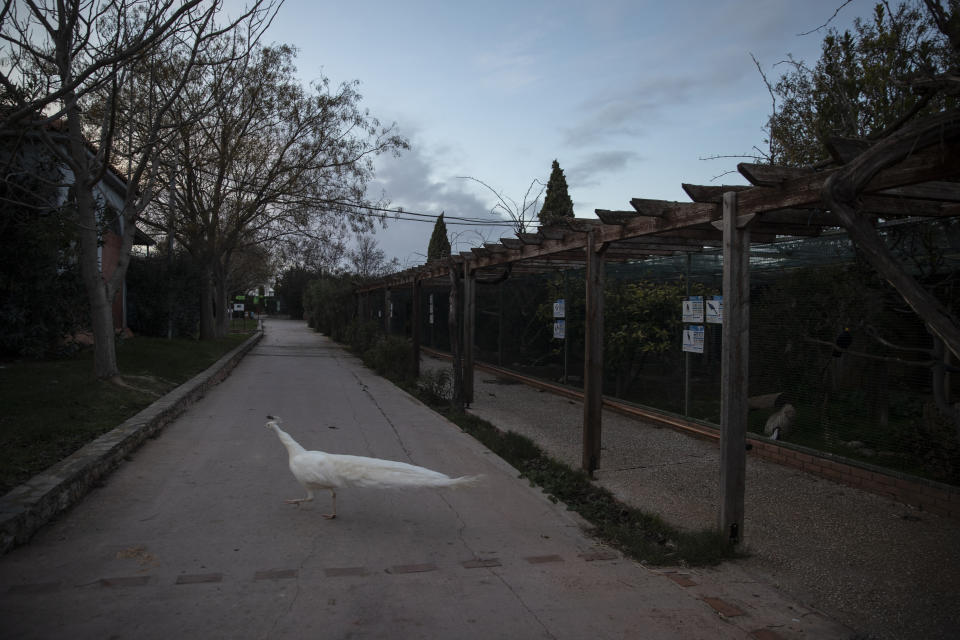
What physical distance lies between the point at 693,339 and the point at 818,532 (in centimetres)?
358

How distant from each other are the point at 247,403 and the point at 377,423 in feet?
10.1

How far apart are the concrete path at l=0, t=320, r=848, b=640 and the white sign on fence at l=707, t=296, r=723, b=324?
3223 mm

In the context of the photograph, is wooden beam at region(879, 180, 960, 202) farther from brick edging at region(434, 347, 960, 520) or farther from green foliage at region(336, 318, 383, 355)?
green foliage at region(336, 318, 383, 355)

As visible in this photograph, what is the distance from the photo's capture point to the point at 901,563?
14.2 ft

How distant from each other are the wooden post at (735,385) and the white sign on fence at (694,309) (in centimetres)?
341

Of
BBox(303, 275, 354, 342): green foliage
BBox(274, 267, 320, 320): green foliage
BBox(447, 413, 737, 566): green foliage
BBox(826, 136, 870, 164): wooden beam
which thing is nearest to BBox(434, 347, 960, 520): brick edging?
BBox(447, 413, 737, 566): green foliage

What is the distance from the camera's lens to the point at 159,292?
22.8 m

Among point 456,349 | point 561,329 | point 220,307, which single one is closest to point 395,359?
point 456,349

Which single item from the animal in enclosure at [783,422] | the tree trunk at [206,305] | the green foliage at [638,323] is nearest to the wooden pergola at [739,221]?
the animal in enclosure at [783,422]

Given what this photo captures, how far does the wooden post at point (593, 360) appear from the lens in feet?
21.9

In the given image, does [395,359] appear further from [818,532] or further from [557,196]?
[818,532]

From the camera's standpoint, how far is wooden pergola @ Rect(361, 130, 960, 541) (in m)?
3.70

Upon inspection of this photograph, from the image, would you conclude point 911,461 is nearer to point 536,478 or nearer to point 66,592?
point 536,478

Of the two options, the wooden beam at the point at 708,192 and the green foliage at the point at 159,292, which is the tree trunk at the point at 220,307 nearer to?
the green foliage at the point at 159,292
